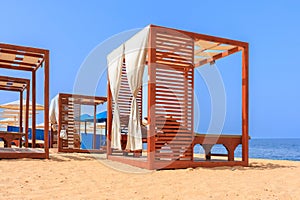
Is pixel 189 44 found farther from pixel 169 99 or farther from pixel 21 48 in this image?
pixel 21 48

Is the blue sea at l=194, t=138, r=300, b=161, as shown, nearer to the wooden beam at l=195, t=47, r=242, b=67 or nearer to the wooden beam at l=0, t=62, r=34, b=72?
the wooden beam at l=195, t=47, r=242, b=67

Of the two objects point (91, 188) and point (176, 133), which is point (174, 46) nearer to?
point (176, 133)

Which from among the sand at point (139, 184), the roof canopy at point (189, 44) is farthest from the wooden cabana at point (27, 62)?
the roof canopy at point (189, 44)

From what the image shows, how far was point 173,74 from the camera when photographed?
276 inches

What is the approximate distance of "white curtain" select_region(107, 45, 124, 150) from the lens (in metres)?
8.09

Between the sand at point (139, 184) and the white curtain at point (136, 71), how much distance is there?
88 cm

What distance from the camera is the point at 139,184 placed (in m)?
4.85

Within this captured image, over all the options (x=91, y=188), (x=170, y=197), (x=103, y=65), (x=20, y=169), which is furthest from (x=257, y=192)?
(x=103, y=65)

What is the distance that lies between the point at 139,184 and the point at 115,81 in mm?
4096

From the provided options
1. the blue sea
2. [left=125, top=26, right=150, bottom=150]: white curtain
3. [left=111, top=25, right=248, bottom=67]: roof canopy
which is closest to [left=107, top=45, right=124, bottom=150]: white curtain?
[left=125, top=26, right=150, bottom=150]: white curtain

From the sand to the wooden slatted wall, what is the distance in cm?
66

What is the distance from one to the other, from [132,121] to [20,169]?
7.92 feet

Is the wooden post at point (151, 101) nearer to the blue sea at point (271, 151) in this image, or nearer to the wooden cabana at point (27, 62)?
the wooden cabana at point (27, 62)

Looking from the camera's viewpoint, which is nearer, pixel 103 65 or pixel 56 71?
pixel 103 65
